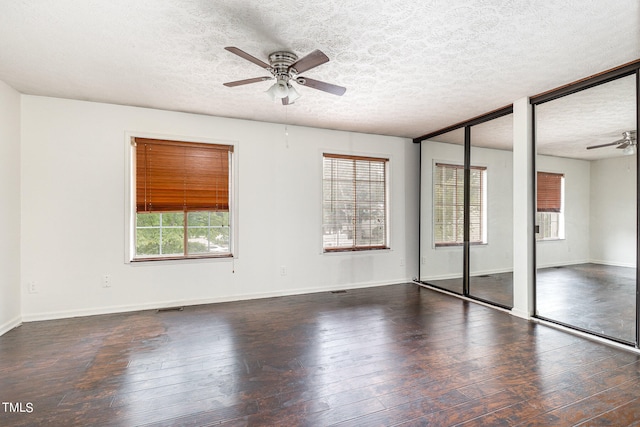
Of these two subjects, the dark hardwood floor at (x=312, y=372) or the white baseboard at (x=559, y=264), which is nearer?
the dark hardwood floor at (x=312, y=372)

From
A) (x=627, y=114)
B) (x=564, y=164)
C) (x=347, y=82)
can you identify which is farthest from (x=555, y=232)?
(x=347, y=82)

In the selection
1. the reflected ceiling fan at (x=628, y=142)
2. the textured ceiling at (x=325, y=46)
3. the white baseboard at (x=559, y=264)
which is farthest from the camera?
the white baseboard at (x=559, y=264)

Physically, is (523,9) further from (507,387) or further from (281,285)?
(281,285)

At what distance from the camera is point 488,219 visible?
14.1 ft

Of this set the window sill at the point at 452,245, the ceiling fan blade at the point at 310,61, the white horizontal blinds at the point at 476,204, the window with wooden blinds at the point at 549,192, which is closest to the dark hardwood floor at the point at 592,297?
the window with wooden blinds at the point at 549,192

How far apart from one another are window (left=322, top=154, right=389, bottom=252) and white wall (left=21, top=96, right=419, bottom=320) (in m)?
0.15

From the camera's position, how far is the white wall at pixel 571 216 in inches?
131

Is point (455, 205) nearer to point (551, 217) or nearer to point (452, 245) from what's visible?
point (452, 245)

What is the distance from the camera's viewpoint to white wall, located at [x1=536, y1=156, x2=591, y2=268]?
3320 millimetres

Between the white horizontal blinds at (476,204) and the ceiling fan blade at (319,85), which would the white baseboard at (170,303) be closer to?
the white horizontal blinds at (476,204)

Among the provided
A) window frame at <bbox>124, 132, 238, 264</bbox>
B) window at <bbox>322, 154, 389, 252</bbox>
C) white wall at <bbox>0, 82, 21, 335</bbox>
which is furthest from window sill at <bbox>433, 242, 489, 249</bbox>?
white wall at <bbox>0, 82, 21, 335</bbox>

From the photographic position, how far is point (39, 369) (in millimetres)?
2486

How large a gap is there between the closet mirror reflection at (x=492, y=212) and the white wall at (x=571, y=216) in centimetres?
37

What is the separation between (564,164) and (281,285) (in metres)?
3.89
